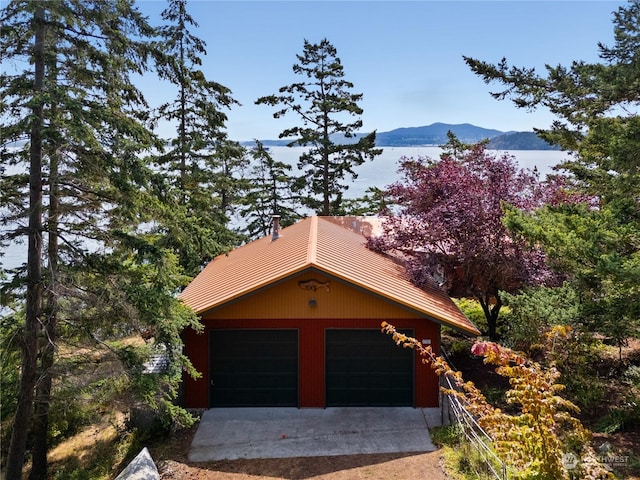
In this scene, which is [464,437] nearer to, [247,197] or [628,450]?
[628,450]

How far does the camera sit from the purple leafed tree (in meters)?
13.5

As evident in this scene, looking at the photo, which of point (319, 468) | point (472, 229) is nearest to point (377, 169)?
point (472, 229)

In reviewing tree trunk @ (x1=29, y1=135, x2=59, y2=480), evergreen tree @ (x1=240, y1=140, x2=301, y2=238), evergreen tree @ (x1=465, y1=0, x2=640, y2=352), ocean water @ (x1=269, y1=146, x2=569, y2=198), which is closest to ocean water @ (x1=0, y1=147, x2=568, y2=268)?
ocean water @ (x1=269, y1=146, x2=569, y2=198)

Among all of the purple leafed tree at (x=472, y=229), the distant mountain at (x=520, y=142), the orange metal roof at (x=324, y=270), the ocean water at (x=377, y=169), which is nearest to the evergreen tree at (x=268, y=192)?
the ocean water at (x=377, y=169)

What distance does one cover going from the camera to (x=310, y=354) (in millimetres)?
11977

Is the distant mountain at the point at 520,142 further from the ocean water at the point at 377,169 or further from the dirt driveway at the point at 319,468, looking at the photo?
the dirt driveway at the point at 319,468

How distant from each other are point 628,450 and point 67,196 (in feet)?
38.6

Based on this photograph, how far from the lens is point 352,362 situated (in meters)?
12.1

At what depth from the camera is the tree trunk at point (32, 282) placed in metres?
7.89

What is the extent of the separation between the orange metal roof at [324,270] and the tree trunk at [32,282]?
3.61 meters

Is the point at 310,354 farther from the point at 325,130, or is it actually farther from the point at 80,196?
the point at 325,130

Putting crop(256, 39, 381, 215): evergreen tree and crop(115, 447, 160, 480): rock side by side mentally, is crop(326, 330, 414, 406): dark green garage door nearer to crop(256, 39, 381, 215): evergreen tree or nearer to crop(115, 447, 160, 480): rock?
crop(115, 447, 160, 480): rock

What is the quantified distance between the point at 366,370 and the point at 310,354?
1.51 meters

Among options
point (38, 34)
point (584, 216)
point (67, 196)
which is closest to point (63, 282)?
point (67, 196)
